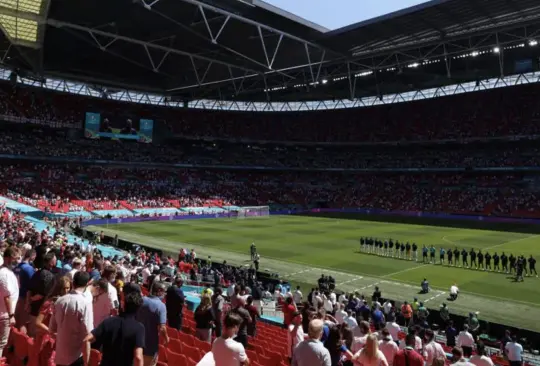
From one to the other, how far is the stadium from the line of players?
20 cm

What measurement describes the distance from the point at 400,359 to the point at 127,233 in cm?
3513

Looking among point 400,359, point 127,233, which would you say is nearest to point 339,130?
point 127,233

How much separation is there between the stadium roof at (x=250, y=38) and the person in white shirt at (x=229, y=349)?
91.2 ft

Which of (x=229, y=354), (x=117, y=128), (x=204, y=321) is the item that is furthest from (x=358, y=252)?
(x=117, y=128)

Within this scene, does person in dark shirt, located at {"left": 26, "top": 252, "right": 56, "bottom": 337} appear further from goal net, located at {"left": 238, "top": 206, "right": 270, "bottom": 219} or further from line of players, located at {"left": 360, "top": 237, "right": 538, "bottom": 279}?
goal net, located at {"left": 238, "top": 206, "right": 270, "bottom": 219}

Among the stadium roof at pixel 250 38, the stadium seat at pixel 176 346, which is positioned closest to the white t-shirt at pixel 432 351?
the stadium seat at pixel 176 346

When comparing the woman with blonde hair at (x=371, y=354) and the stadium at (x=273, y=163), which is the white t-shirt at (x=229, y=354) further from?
the woman with blonde hair at (x=371, y=354)

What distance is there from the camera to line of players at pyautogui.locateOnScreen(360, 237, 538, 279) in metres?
23.2

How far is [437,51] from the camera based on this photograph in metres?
42.7

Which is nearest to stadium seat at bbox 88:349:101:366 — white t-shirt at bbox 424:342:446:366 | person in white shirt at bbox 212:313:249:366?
person in white shirt at bbox 212:313:249:366

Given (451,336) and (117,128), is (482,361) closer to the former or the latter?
(451,336)

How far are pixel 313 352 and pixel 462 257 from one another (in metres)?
24.6

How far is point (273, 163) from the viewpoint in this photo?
75938 millimetres

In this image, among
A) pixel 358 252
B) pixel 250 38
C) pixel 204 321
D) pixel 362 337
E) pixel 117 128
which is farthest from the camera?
pixel 117 128
